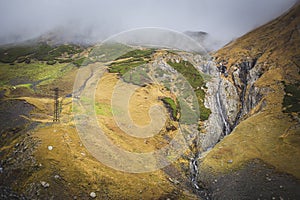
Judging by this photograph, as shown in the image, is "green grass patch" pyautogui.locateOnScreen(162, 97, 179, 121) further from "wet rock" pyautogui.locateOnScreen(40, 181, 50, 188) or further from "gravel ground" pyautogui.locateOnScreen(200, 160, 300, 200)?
"wet rock" pyautogui.locateOnScreen(40, 181, 50, 188)

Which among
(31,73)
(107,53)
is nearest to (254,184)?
(31,73)

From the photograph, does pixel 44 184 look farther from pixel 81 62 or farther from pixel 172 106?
pixel 81 62

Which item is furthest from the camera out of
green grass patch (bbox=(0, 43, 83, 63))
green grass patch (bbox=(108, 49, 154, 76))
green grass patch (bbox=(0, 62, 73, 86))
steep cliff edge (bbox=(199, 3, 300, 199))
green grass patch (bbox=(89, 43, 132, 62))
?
green grass patch (bbox=(0, 43, 83, 63))

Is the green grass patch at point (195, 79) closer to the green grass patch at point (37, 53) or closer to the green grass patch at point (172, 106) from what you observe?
the green grass patch at point (172, 106)

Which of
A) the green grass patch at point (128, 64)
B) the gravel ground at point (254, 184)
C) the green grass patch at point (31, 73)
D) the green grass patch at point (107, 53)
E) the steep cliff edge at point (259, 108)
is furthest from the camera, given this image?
the green grass patch at point (107, 53)

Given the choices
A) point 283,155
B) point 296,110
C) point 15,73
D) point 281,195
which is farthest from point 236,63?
point 15,73

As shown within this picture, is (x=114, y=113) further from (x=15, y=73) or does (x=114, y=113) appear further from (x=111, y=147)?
(x=15, y=73)

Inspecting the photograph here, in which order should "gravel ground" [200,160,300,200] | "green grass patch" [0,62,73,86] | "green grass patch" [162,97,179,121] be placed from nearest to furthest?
1. "gravel ground" [200,160,300,200]
2. "green grass patch" [162,97,179,121]
3. "green grass patch" [0,62,73,86]

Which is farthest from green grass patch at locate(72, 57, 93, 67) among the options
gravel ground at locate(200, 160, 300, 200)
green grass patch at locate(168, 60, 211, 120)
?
gravel ground at locate(200, 160, 300, 200)

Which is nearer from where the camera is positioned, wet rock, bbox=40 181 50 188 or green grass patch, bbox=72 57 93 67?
wet rock, bbox=40 181 50 188

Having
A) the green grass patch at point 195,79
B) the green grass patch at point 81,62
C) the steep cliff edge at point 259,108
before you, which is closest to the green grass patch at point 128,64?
the green grass patch at point 81,62
